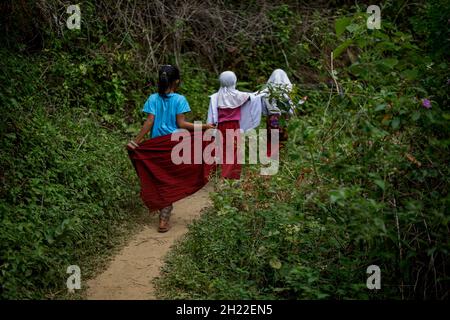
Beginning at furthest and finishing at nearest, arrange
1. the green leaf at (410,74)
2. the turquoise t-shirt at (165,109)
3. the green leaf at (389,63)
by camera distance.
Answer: the turquoise t-shirt at (165,109) < the green leaf at (410,74) < the green leaf at (389,63)

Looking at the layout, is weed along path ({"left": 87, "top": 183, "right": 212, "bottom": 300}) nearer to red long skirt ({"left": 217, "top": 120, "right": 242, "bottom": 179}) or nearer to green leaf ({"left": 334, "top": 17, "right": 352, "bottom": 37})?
red long skirt ({"left": 217, "top": 120, "right": 242, "bottom": 179})

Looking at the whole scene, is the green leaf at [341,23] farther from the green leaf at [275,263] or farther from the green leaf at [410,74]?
the green leaf at [275,263]

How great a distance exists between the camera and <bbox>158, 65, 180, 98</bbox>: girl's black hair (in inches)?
220

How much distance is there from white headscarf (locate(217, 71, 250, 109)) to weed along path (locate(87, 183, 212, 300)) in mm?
1484

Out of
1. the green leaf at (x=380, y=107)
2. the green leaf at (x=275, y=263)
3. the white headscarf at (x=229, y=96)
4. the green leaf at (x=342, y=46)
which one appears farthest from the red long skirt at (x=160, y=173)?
the green leaf at (x=380, y=107)

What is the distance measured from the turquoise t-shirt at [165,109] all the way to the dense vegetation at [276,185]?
825 mm

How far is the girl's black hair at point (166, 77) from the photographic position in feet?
18.4

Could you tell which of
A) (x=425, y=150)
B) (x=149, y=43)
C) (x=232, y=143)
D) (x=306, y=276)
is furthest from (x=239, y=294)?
(x=149, y=43)

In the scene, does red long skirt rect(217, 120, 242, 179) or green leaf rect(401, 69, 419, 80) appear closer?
green leaf rect(401, 69, 419, 80)

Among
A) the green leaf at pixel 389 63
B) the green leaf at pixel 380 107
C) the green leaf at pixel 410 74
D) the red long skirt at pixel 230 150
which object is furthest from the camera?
the red long skirt at pixel 230 150

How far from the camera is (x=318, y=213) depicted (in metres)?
4.68

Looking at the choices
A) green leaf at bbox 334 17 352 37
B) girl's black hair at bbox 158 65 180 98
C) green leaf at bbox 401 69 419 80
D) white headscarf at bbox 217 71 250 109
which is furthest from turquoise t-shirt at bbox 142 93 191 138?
green leaf at bbox 401 69 419 80
